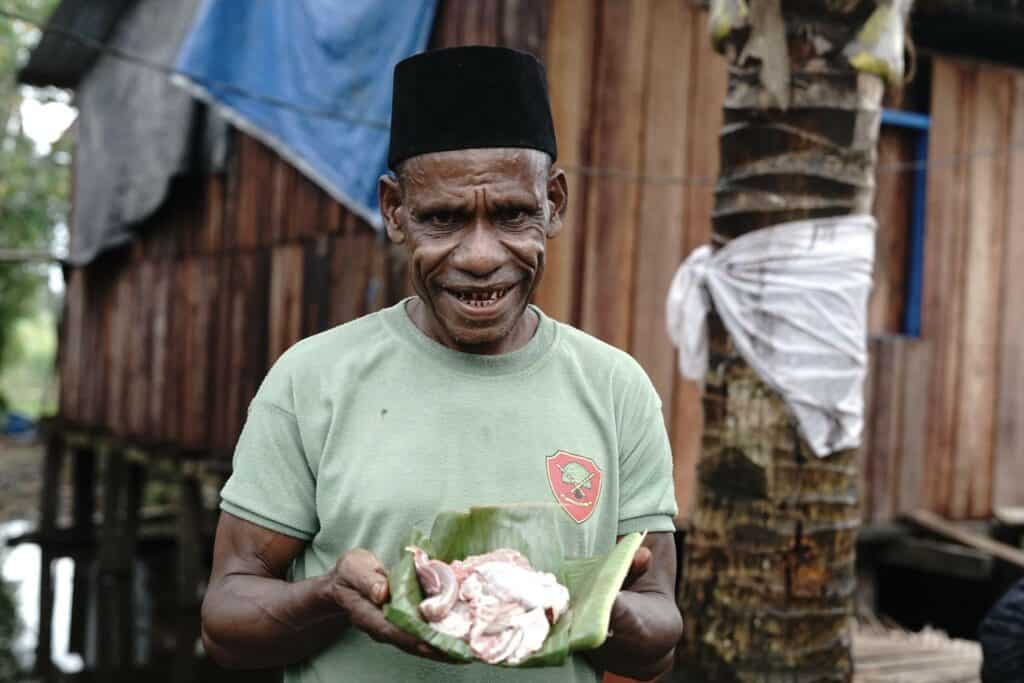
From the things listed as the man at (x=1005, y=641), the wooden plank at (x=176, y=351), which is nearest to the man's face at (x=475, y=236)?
the man at (x=1005, y=641)

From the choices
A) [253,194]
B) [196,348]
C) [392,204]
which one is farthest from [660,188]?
[196,348]

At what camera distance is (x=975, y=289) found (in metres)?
7.39

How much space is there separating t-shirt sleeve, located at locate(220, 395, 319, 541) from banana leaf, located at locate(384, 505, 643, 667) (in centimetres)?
24

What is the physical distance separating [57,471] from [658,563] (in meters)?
11.7

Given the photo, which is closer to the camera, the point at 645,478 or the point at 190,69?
the point at 645,478

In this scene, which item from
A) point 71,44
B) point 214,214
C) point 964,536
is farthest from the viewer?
point 71,44

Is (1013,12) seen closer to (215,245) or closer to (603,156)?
(603,156)

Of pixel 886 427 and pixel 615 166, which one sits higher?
pixel 615 166

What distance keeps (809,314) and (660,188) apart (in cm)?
302

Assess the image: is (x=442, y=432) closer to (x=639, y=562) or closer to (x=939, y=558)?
(x=639, y=562)

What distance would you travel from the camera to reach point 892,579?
26.0ft

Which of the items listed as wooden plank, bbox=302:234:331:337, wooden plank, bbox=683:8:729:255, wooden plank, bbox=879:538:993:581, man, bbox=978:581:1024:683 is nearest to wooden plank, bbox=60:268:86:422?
wooden plank, bbox=302:234:331:337

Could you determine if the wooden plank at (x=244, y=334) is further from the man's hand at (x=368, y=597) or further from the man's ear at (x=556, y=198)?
the man's hand at (x=368, y=597)

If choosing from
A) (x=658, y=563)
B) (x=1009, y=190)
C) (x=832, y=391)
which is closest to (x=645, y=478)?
(x=658, y=563)
